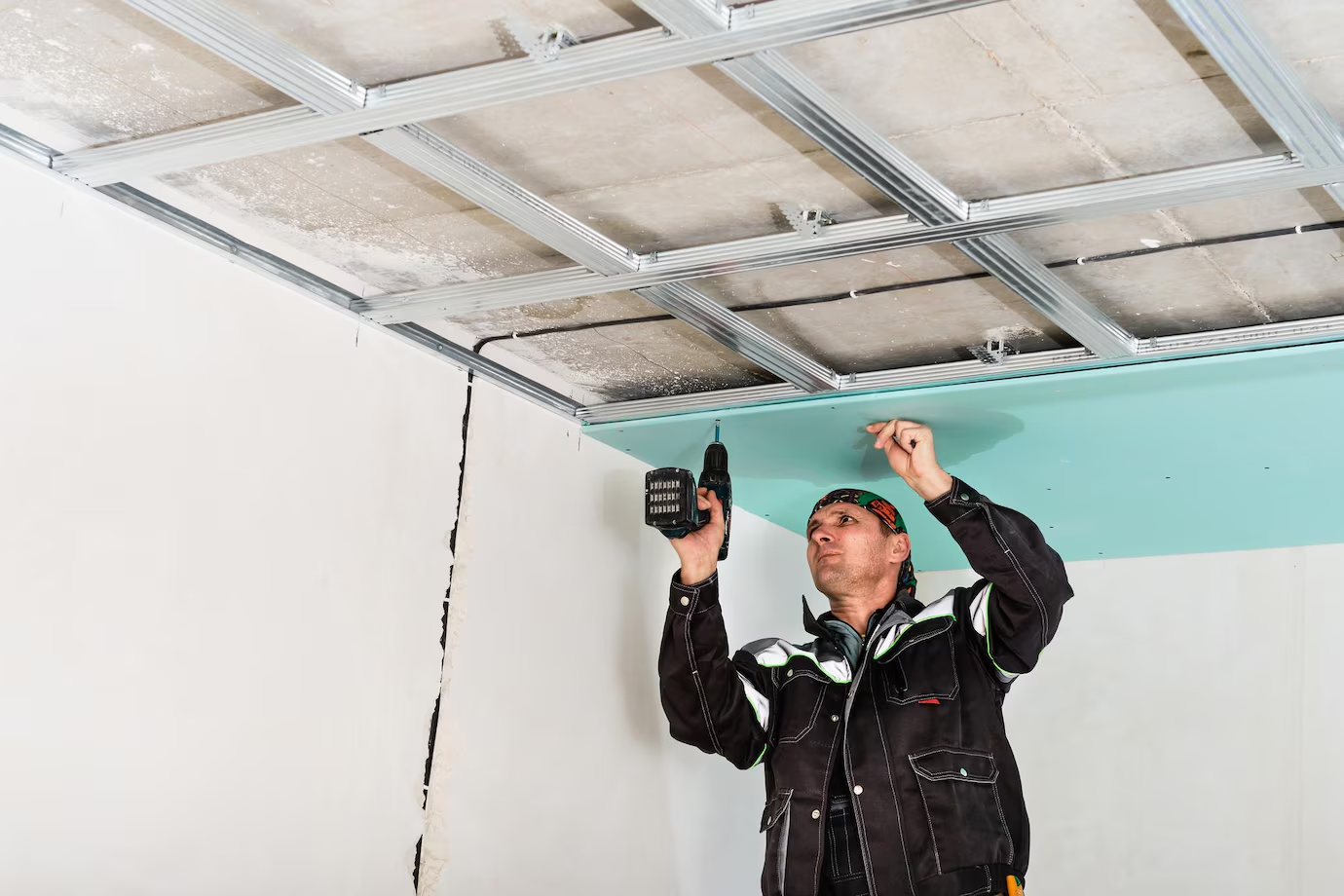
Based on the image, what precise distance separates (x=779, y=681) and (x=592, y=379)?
77cm

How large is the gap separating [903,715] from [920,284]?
86 centimetres

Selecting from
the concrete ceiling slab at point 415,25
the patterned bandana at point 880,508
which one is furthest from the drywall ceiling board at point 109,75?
the patterned bandana at point 880,508

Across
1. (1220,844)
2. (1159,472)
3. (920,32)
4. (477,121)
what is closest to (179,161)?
(477,121)

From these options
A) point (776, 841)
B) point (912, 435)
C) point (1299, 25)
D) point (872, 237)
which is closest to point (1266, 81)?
point (1299, 25)

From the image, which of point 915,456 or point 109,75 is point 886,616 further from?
point 109,75

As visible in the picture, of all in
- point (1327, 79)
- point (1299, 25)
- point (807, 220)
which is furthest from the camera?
point (807, 220)

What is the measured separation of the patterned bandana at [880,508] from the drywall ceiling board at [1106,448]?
70 millimetres

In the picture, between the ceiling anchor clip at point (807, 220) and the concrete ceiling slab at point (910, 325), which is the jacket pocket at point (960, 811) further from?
the ceiling anchor clip at point (807, 220)

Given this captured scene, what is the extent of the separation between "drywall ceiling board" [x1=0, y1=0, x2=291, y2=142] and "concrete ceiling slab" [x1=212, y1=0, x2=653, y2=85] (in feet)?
0.49

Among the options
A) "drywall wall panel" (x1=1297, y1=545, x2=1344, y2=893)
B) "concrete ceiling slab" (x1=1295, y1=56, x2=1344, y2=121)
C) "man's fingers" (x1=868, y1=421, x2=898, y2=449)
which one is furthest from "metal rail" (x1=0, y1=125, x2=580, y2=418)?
"drywall wall panel" (x1=1297, y1=545, x2=1344, y2=893)

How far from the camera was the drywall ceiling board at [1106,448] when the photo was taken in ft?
8.11

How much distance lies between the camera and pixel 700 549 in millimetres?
2812

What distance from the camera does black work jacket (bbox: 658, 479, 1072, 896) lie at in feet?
8.28

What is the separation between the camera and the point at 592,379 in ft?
9.62
